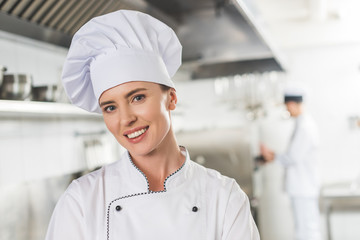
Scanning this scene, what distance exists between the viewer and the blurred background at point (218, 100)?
6.89ft

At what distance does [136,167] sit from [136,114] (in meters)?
0.17

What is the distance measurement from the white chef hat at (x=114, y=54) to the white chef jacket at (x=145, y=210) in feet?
0.71

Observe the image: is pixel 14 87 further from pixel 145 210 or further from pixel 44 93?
pixel 145 210

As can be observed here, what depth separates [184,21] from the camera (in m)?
2.64

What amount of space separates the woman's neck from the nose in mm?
157

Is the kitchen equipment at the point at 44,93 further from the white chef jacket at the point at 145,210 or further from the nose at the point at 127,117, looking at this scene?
the nose at the point at 127,117

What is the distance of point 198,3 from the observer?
7.81ft

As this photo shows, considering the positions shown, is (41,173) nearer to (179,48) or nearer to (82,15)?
(82,15)

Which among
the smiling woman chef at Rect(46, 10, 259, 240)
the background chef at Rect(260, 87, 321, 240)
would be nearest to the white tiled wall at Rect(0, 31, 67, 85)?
the smiling woman chef at Rect(46, 10, 259, 240)

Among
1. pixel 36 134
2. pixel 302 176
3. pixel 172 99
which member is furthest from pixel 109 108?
pixel 302 176

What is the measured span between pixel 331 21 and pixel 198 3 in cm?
306

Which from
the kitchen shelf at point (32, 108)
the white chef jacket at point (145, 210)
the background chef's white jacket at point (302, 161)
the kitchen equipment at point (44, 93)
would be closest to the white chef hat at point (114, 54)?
the white chef jacket at point (145, 210)

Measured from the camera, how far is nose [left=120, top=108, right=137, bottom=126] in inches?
43.2

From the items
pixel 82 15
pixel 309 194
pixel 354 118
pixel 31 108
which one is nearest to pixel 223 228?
pixel 31 108
